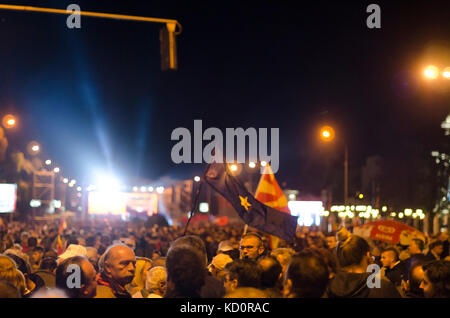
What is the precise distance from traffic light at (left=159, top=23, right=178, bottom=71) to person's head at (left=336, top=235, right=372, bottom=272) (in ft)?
20.6

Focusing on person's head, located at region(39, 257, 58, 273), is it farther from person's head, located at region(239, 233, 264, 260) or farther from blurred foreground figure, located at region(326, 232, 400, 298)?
blurred foreground figure, located at region(326, 232, 400, 298)

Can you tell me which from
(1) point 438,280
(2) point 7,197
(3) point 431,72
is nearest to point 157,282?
(1) point 438,280

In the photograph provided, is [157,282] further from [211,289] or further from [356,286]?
[356,286]

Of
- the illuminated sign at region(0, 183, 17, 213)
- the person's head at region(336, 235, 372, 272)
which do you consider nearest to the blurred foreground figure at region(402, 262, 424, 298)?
the person's head at region(336, 235, 372, 272)

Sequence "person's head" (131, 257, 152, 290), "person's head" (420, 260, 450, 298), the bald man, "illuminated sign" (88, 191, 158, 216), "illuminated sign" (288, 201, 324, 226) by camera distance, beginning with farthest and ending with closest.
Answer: "illuminated sign" (88, 191, 158, 216) < "illuminated sign" (288, 201, 324, 226) < "person's head" (131, 257, 152, 290) < the bald man < "person's head" (420, 260, 450, 298)

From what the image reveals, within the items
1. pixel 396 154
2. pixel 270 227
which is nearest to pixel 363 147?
pixel 396 154

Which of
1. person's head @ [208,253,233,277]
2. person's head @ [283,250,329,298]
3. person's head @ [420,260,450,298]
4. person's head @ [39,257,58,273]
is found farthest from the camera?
person's head @ [39,257,58,273]

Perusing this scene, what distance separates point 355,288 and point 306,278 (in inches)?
20.3

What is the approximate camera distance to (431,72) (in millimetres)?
13219

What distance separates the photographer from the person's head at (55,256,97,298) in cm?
541

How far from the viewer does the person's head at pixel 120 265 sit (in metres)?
6.28

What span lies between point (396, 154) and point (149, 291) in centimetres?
3927

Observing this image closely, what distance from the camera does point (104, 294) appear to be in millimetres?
5949
